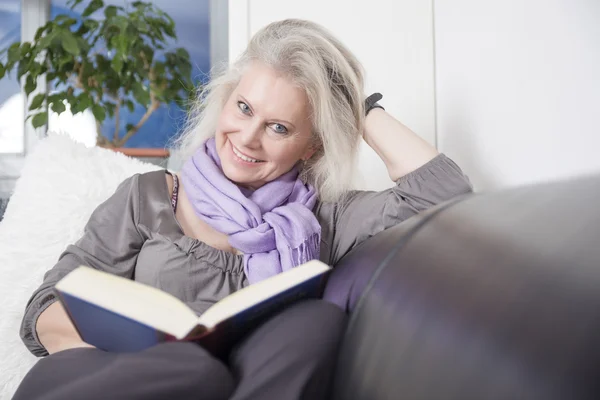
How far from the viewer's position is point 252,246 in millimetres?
1145

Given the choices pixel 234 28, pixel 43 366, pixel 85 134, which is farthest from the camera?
pixel 85 134

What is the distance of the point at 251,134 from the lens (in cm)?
114

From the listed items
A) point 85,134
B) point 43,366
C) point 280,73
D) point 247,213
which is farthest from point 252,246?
point 85,134

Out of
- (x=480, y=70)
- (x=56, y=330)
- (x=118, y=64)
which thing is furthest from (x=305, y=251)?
(x=118, y=64)

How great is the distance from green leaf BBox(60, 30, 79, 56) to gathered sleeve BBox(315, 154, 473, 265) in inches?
57.8

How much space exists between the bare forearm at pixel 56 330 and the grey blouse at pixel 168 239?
0.04 m

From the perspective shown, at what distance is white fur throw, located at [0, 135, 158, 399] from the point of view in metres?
1.10

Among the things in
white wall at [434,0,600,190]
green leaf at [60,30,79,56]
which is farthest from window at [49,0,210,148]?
white wall at [434,0,600,190]

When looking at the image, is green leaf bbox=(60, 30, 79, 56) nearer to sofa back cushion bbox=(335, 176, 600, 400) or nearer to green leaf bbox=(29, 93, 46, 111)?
green leaf bbox=(29, 93, 46, 111)

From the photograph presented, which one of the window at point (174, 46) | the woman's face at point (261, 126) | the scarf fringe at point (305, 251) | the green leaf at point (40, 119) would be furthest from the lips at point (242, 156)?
the window at point (174, 46)

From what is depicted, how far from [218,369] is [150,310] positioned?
0.10 m

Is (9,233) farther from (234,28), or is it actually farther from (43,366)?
(234,28)

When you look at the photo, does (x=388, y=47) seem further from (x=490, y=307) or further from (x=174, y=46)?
(x=174, y=46)

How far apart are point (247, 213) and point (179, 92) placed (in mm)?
1860
